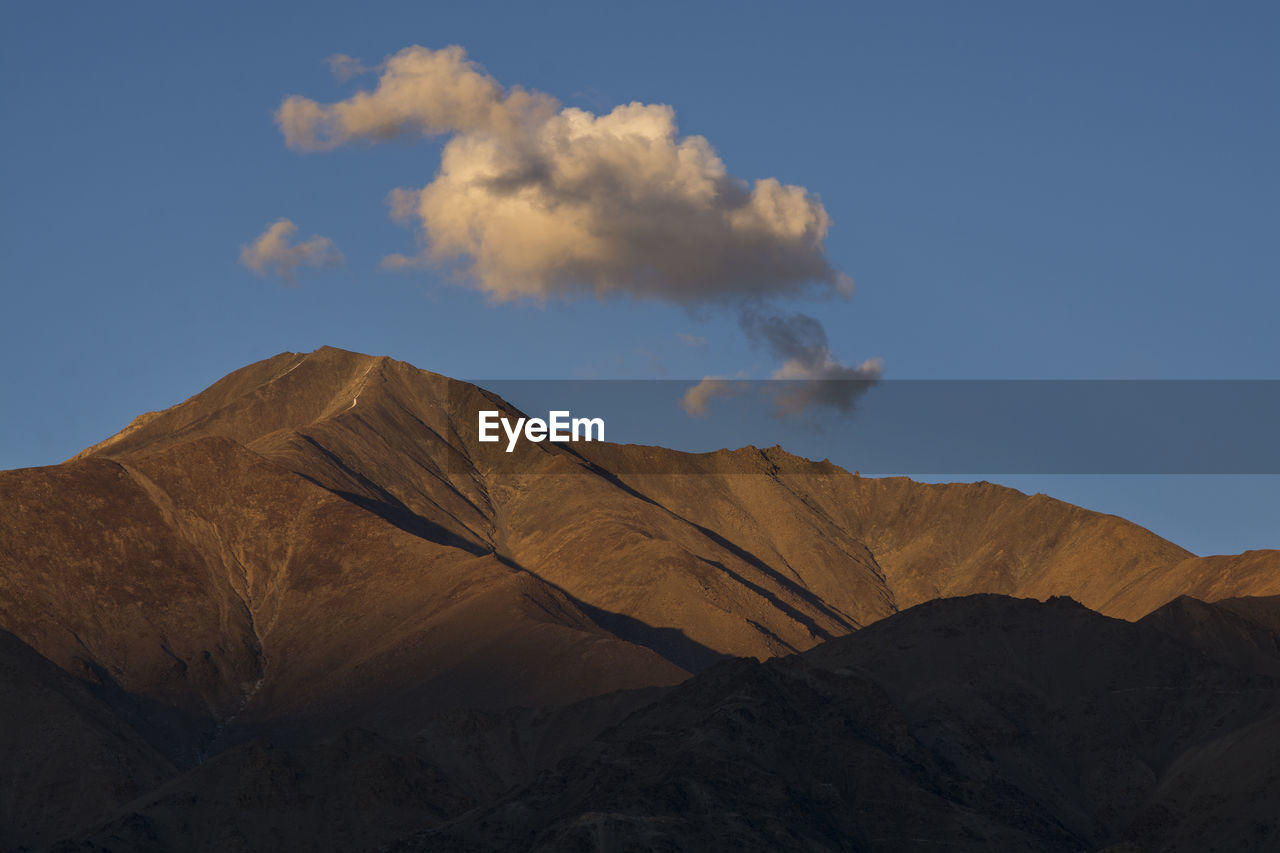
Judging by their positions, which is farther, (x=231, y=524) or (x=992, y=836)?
(x=231, y=524)

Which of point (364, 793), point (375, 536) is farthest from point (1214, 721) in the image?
point (375, 536)

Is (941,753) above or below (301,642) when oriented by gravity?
below

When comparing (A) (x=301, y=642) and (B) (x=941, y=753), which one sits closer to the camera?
(B) (x=941, y=753)

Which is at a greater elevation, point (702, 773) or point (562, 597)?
point (562, 597)

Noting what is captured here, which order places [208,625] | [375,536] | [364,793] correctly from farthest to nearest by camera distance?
[375,536]
[208,625]
[364,793]

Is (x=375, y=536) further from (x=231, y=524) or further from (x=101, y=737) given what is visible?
(x=101, y=737)

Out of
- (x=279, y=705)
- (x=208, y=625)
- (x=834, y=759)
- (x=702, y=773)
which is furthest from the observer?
(x=208, y=625)

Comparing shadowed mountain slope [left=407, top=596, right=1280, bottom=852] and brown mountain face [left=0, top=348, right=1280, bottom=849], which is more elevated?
brown mountain face [left=0, top=348, right=1280, bottom=849]

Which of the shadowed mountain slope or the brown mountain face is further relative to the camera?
the brown mountain face

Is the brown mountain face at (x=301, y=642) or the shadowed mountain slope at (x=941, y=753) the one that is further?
the brown mountain face at (x=301, y=642)

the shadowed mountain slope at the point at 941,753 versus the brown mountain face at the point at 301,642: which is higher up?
the brown mountain face at the point at 301,642

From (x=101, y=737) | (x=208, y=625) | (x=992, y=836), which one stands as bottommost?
(x=992, y=836)
